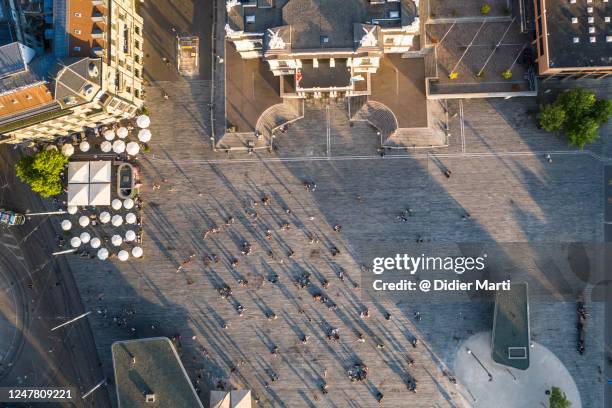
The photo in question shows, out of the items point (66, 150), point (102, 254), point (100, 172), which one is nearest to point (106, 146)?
point (100, 172)

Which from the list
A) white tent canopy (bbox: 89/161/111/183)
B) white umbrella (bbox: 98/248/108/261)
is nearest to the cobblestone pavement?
white umbrella (bbox: 98/248/108/261)

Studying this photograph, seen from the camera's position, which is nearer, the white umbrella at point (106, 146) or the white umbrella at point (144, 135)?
the white umbrella at point (144, 135)

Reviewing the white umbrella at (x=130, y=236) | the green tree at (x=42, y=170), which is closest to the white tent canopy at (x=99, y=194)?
the green tree at (x=42, y=170)

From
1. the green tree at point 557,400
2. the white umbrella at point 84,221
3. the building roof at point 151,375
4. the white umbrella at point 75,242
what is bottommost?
the green tree at point 557,400

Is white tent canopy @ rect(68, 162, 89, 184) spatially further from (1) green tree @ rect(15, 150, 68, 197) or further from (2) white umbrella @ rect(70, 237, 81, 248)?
(2) white umbrella @ rect(70, 237, 81, 248)

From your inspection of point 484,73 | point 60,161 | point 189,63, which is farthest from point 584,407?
point 60,161

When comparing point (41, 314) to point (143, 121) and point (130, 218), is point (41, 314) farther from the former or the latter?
point (143, 121)

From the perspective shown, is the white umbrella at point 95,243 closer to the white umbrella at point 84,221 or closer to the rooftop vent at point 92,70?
the white umbrella at point 84,221
